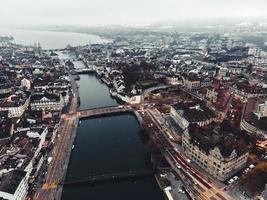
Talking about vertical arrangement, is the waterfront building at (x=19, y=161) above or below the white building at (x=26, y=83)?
above

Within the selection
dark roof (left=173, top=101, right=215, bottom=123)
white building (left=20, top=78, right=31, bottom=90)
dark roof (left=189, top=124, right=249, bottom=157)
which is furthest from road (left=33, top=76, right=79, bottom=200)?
white building (left=20, top=78, right=31, bottom=90)

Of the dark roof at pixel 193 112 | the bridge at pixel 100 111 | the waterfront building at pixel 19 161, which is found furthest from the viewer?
the bridge at pixel 100 111

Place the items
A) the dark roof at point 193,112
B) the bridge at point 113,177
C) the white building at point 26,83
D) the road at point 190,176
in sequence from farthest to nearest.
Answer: the white building at point 26,83
the dark roof at point 193,112
the bridge at point 113,177
the road at point 190,176

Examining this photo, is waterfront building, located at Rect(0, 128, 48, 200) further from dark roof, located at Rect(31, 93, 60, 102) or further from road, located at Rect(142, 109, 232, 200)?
road, located at Rect(142, 109, 232, 200)

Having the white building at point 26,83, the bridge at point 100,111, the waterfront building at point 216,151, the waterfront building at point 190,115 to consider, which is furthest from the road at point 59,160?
the white building at point 26,83

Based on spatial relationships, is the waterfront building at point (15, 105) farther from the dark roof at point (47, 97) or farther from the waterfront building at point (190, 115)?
the waterfront building at point (190, 115)

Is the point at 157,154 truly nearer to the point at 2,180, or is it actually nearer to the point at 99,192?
the point at 99,192

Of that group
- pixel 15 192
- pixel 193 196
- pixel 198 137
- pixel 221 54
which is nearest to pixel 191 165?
pixel 198 137

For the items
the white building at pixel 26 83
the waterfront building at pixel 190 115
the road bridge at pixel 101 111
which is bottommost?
the road bridge at pixel 101 111
